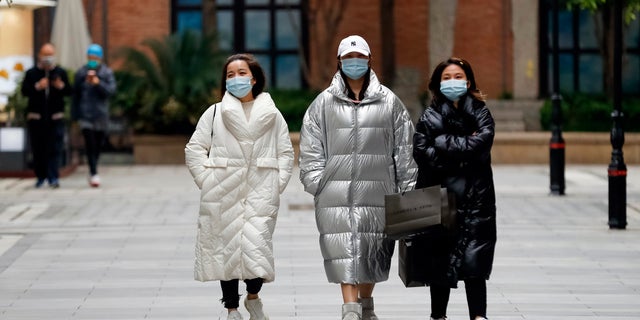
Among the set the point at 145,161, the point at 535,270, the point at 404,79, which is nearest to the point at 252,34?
the point at 404,79

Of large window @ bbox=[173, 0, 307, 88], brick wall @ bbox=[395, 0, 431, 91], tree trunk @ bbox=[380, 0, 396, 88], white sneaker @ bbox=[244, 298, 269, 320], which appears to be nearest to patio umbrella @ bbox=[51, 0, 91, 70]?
large window @ bbox=[173, 0, 307, 88]

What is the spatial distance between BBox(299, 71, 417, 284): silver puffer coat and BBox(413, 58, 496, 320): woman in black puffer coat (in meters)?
0.28

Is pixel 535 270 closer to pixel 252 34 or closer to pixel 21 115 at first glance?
pixel 21 115

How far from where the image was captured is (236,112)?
9.71 m

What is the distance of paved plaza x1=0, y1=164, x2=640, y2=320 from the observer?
10922 millimetres

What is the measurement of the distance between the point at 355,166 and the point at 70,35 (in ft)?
55.3

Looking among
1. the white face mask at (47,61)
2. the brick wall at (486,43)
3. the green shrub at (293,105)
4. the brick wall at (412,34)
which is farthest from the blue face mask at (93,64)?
the brick wall at (486,43)

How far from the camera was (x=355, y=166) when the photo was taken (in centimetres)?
966

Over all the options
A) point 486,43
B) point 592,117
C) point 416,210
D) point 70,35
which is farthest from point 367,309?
point 486,43

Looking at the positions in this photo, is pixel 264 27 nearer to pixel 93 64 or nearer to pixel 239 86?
pixel 93 64

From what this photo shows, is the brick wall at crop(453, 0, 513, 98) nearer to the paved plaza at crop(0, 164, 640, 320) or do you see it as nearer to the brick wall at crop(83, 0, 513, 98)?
the brick wall at crop(83, 0, 513, 98)

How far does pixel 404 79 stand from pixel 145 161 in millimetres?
5737

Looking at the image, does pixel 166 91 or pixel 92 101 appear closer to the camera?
pixel 92 101

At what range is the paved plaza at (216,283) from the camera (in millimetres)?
10922
